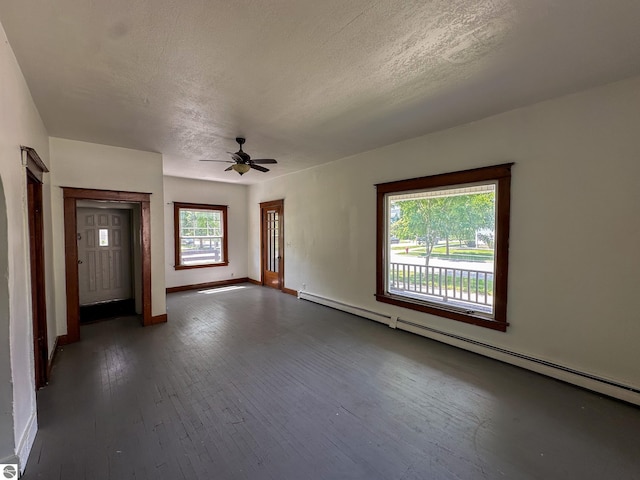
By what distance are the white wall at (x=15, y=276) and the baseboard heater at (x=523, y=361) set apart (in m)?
3.94

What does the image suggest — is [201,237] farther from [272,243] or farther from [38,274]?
[38,274]

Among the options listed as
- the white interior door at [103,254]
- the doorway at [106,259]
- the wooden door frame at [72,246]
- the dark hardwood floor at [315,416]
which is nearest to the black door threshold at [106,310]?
the doorway at [106,259]

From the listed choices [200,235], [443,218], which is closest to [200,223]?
[200,235]

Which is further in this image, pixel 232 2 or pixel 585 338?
pixel 585 338

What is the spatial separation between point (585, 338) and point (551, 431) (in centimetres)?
111

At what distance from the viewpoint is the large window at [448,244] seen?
335 cm

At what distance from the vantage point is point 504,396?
2.62m

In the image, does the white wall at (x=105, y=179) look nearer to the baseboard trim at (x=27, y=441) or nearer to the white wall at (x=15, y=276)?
the white wall at (x=15, y=276)

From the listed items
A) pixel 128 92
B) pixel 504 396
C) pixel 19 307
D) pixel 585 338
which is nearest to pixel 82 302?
pixel 19 307

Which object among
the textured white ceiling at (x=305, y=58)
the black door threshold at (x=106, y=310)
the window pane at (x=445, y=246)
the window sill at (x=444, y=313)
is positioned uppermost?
Answer: the textured white ceiling at (x=305, y=58)

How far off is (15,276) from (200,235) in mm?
5602

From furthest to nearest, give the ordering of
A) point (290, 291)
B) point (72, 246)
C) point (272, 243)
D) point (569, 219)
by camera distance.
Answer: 1. point (272, 243)
2. point (290, 291)
3. point (72, 246)
4. point (569, 219)

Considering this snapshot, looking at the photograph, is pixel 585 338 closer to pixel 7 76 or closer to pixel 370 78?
pixel 370 78

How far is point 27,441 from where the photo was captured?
1946mm
